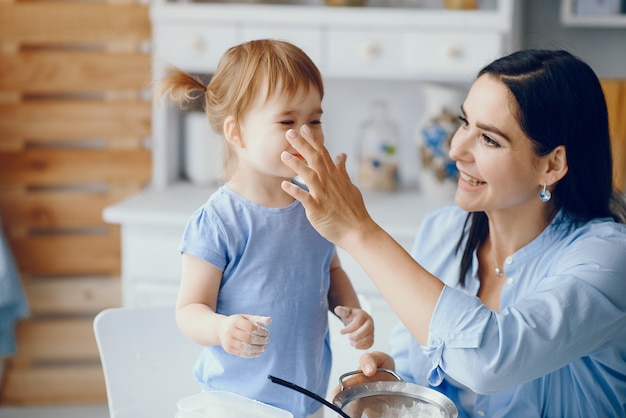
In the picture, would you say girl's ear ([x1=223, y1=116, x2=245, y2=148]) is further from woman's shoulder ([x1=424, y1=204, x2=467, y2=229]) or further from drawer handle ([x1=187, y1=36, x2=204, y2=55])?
drawer handle ([x1=187, y1=36, x2=204, y2=55])

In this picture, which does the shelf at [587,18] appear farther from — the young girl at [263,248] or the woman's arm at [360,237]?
the woman's arm at [360,237]

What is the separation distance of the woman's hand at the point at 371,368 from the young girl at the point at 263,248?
25 millimetres

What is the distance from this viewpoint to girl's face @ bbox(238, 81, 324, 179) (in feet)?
4.03

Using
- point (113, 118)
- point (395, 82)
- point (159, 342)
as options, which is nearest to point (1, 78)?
point (113, 118)

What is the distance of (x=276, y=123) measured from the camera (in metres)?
1.23

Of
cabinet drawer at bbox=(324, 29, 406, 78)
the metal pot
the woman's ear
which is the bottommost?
the metal pot

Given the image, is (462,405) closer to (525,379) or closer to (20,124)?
(525,379)

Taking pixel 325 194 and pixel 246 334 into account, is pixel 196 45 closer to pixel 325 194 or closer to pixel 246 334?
pixel 325 194

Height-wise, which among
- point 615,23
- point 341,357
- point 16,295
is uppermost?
point 615,23

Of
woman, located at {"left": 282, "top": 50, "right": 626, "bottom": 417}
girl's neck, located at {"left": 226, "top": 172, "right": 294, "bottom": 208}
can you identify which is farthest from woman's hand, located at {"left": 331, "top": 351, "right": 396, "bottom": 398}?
girl's neck, located at {"left": 226, "top": 172, "right": 294, "bottom": 208}

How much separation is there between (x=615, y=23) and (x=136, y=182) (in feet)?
5.29

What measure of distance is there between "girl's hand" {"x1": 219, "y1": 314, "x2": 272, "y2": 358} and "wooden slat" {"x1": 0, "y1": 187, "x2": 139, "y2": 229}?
1746mm

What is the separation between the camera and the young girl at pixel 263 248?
4.03 feet

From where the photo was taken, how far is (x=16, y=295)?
8.25ft
